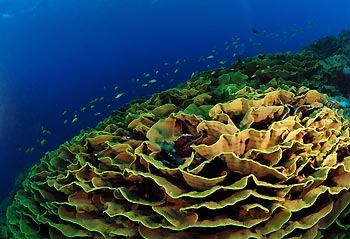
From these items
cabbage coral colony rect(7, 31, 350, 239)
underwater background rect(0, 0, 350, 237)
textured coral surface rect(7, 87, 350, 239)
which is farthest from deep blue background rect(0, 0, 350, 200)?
textured coral surface rect(7, 87, 350, 239)

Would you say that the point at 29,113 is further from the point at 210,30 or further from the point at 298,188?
the point at 210,30

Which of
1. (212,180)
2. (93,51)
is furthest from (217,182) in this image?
(93,51)

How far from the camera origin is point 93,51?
50.0 metres

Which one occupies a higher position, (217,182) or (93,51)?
(93,51)

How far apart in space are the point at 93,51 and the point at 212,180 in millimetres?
50059

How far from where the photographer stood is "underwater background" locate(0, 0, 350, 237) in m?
31.3

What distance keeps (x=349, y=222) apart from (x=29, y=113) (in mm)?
29758

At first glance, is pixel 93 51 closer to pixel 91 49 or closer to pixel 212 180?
pixel 91 49

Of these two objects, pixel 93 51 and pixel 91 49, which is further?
pixel 91 49

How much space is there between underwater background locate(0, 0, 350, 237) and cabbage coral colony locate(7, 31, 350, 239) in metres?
23.4

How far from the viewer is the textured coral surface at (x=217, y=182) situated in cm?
275

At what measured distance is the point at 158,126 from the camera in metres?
3.47

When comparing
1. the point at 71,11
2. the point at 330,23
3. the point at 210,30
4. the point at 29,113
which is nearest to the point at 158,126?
the point at 29,113

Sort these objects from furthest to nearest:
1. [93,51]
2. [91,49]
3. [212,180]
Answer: [91,49], [93,51], [212,180]
